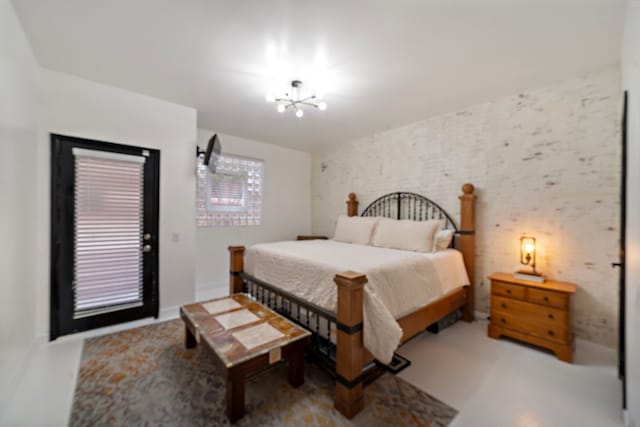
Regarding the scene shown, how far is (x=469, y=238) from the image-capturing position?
3141 mm

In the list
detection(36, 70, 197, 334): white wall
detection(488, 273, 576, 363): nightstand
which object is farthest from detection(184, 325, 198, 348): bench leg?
detection(488, 273, 576, 363): nightstand

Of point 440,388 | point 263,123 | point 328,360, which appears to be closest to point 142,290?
point 328,360

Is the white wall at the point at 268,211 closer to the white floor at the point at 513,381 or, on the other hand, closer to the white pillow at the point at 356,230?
the white pillow at the point at 356,230

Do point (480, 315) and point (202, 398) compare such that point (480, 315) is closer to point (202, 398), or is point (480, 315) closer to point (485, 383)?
point (485, 383)

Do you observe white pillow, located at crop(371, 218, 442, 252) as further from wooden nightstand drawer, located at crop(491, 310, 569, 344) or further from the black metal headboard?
wooden nightstand drawer, located at crop(491, 310, 569, 344)

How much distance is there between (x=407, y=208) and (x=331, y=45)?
2.56m

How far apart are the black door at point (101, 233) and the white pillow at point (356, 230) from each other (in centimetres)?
246

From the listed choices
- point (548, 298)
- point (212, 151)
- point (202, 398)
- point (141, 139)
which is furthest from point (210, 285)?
point (548, 298)

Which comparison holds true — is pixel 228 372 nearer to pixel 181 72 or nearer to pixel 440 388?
pixel 440 388

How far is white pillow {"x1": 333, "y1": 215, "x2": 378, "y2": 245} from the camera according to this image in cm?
368

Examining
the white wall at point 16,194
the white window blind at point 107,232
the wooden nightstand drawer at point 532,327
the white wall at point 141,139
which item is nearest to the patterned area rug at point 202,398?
the white wall at point 16,194

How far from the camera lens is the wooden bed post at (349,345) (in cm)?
165

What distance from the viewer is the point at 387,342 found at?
5.57 ft

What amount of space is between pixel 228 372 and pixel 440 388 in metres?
1.51
